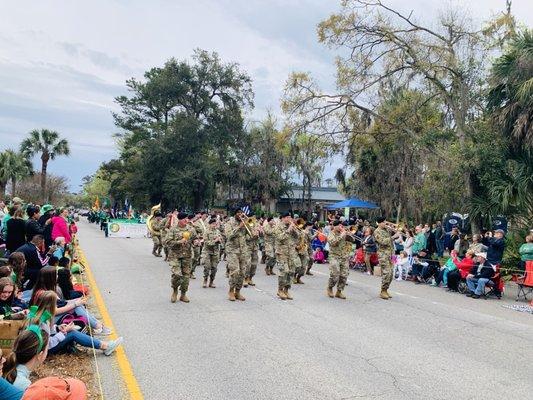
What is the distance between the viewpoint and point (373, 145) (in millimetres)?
29969

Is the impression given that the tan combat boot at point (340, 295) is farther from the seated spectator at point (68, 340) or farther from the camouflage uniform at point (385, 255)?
the seated spectator at point (68, 340)

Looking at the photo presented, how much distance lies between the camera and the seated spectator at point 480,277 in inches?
508

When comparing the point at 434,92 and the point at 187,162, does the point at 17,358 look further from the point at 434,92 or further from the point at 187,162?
the point at 187,162

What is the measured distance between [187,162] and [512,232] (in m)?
35.9

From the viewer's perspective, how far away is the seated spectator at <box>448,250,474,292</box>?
45.1ft

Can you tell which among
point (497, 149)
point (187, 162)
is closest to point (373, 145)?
point (497, 149)

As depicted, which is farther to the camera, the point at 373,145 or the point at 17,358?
the point at 373,145

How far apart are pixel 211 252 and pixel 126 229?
22951 millimetres

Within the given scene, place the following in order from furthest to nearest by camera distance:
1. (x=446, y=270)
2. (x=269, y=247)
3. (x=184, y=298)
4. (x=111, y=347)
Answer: (x=269, y=247) < (x=446, y=270) < (x=184, y=298) < (x=111, y=347)

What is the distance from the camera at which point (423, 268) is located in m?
15.6

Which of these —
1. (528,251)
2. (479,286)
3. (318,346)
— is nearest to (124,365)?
(318,346)

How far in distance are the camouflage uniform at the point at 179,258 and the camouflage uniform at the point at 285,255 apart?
2.05 meters

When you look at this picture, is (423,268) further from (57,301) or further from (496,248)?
(57,301)

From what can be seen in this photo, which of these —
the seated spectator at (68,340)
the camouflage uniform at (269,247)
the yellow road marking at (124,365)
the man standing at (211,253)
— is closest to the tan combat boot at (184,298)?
the yellow road marking at (124,365)
